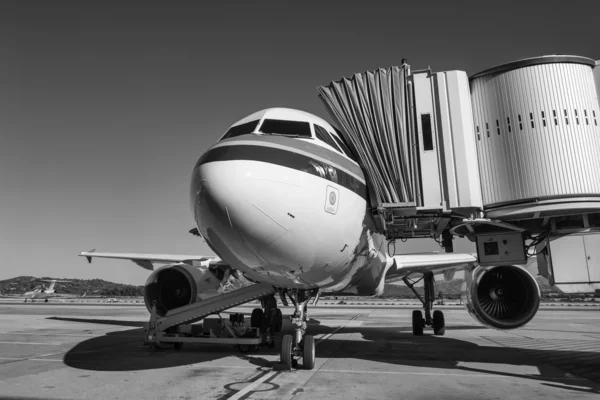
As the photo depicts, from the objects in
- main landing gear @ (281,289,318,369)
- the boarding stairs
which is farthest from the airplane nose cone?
the boarding stairs

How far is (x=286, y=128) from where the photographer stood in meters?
6.54

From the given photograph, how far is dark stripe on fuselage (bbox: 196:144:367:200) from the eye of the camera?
17.4 feet

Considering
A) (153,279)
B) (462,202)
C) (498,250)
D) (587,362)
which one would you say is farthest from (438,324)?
(153,279)

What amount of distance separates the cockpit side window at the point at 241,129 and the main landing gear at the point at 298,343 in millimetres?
3251

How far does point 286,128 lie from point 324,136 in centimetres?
72

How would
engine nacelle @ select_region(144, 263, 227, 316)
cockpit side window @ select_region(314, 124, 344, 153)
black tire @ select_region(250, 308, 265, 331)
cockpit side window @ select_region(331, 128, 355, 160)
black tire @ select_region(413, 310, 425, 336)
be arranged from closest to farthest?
cockpit side window @ select_region(314, 124, 344, 153)
cockpit side window @ select_region(331, 128, 355, 160)
engine nacelle @ select_region(144, 263, 227, 316)
black tire @ select_region(413, 310, 425, 336)
black tire @ select_region(250, 308, 265, 331)

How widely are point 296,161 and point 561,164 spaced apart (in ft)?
14.3

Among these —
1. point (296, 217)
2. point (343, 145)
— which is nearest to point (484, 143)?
point (343, 145)

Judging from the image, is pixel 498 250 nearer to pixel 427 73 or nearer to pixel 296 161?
pixel 427 73

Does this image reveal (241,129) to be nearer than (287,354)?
Yes

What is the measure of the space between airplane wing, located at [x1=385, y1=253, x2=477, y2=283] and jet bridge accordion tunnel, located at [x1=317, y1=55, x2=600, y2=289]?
4.99m

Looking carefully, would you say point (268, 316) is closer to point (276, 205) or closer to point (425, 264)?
point (425, 264)

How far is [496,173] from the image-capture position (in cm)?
702

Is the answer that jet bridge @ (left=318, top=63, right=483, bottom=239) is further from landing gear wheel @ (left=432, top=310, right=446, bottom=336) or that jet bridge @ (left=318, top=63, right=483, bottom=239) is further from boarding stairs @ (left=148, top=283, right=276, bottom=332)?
landing gear wheel @ (left=432, top=310, right=446, bottom=336)
